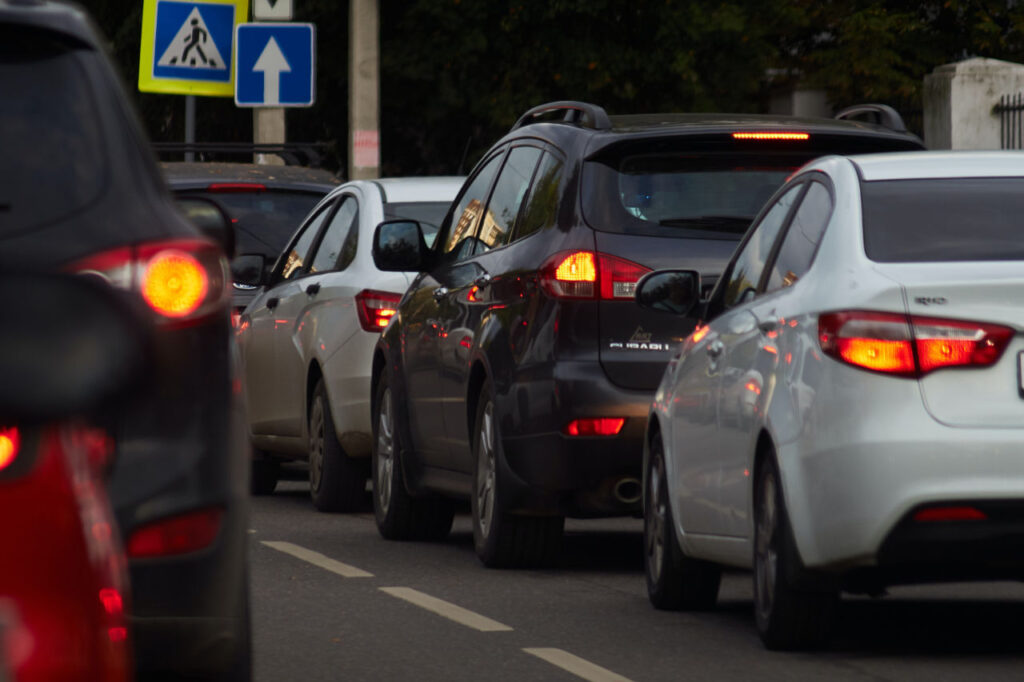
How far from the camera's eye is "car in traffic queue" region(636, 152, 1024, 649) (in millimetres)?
6676

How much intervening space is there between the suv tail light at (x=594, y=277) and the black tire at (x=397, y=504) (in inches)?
87.5

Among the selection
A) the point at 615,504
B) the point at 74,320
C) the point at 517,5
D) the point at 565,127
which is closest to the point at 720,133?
the point at 565,127

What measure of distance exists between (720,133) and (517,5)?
21735mm

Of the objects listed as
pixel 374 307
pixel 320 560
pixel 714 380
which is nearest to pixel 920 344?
pixel 714 380

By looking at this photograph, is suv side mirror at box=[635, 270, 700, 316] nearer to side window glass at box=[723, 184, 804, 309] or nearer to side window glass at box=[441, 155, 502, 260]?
side window glass at box=[723, 184, 804, 309]

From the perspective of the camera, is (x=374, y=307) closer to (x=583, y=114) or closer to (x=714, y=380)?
(x=583, y=114)

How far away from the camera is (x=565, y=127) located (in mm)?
9875

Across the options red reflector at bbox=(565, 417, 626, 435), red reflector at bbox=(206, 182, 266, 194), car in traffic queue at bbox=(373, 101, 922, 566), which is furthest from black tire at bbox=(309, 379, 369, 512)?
red reflector at bbox=(565, 417, 626, 435)

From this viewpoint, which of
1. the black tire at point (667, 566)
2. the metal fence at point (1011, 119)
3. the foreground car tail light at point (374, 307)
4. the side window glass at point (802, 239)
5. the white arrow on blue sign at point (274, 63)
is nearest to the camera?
the side window glass at point (802, 239)

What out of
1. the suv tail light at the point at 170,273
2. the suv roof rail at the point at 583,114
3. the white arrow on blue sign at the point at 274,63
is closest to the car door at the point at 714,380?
the suv roof rail at the point at 583,114

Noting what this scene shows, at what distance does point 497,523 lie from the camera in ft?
31.7

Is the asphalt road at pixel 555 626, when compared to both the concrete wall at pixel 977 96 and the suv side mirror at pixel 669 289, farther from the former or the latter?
the concrete wall at pixel 977 96

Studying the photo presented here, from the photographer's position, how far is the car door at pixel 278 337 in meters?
13.6

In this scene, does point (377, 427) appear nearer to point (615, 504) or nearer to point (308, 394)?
point (308, 394)
